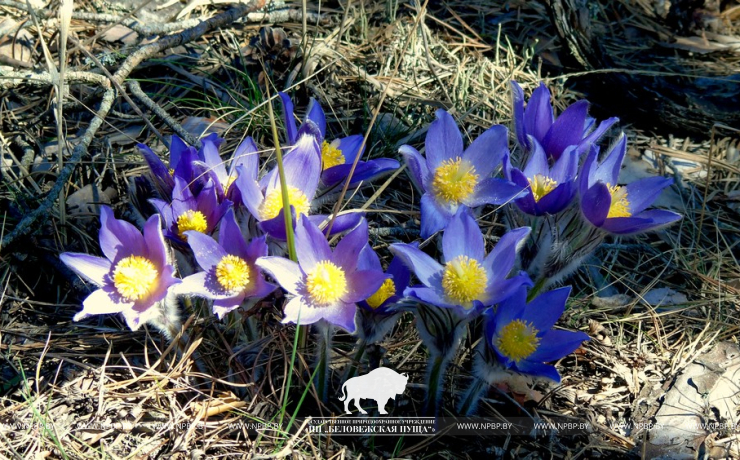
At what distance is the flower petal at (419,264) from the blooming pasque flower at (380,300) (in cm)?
7

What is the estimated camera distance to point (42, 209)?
7.34 feet

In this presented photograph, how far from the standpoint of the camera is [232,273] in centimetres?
165

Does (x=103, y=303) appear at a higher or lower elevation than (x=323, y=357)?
higher

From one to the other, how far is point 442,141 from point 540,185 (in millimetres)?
331

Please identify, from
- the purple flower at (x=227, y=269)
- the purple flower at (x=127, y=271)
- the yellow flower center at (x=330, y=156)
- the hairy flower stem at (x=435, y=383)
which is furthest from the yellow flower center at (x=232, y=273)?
the hairy flower stem at (x=435, y=383)

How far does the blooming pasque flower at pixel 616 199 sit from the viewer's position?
1.70 meters

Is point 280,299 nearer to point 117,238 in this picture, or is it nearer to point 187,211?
point 187,211

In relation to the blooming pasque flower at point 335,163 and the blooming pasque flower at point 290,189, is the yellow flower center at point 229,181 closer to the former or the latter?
the blooming pasque flower at point 290,189

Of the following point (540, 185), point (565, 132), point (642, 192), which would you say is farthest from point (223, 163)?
point (642, 192)

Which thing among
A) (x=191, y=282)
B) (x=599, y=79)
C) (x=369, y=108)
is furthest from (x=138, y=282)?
(x=599, y=79)

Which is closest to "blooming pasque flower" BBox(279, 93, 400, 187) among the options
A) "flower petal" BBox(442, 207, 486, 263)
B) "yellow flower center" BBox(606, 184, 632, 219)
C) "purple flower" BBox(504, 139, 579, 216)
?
Answer: "flower petal" BBox(442, 207, 486, 263)

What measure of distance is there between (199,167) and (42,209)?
80 centimetres

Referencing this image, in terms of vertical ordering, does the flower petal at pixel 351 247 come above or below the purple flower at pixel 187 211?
below

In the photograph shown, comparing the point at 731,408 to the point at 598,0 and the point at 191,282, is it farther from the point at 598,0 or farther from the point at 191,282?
the point at 598,0
